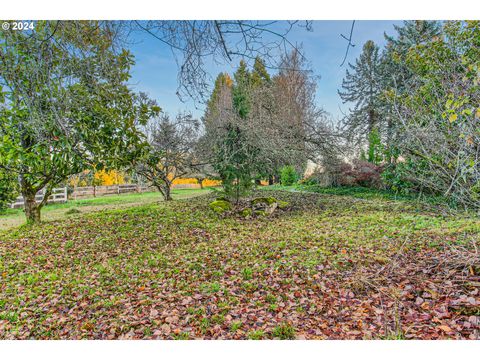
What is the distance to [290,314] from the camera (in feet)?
6.03

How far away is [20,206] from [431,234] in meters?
5.18

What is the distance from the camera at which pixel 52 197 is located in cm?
396

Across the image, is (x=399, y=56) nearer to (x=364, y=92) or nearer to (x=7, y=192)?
(x=364, y=92)

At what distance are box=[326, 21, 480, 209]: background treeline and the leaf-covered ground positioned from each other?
0.63 metres

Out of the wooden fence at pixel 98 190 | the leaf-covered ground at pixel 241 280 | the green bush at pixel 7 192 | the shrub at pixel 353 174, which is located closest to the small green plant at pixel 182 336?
the leaf-covered ground at pixel 241 280

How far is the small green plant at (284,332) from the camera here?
65.1 inches

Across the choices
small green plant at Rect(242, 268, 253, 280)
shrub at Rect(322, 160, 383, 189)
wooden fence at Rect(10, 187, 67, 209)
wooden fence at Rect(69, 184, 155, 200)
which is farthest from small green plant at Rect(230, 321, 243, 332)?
shrub at Rect(322, 160, 383, 189)

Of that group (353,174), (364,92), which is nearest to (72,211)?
(364,92)

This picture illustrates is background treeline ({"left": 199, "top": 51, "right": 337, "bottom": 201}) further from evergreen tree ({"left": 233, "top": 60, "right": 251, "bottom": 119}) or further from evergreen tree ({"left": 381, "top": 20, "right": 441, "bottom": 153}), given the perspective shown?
evergreen tree ({"left": 381, "top": 20, "right": 441, "bottom": 153})

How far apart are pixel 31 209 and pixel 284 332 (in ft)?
12.0

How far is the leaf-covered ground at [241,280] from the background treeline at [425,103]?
0.63 metres
